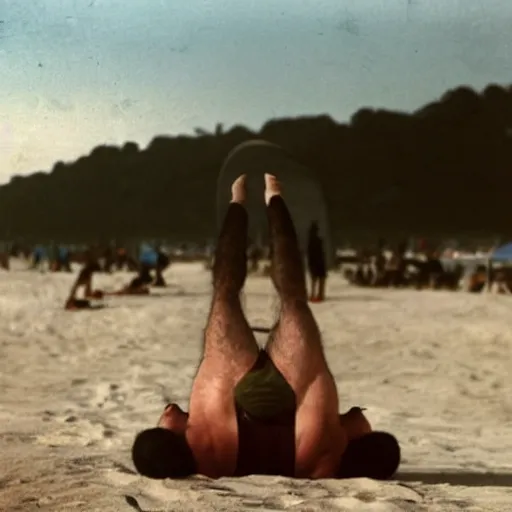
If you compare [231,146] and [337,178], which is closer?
[231,146]

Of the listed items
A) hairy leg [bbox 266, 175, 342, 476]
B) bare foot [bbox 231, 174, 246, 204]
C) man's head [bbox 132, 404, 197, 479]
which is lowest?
man's head [bbox 132, 404, 197, 479]

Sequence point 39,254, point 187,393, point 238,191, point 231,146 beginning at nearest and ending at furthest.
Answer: point 238,191
point 231,146
point 187,393
point 39,254

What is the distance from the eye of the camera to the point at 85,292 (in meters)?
4.92

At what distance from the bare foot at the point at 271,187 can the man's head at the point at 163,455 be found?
0.54 m

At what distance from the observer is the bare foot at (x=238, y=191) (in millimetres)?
2424

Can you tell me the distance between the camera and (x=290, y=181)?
247 cm

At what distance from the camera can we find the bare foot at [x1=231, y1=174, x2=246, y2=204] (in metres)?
2.42

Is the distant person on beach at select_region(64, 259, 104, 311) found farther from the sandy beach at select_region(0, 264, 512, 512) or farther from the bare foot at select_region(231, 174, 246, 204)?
the bare foot at select_region(231, 174, 246, 204)

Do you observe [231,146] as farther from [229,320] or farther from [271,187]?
[229,320]

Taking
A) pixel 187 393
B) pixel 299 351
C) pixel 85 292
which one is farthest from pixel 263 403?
pixel 85 292

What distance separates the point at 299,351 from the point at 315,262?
359mm

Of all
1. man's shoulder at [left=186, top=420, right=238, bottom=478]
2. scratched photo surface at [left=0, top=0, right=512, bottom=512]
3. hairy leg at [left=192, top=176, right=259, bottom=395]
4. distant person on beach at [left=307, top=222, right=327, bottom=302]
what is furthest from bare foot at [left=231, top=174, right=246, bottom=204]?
man's shoulder at [left=186, top=420, right=238, bottom=478]

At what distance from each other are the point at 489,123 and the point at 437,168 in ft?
0.62

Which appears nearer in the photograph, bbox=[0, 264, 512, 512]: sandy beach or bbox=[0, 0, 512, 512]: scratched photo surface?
bbox=[0, 264, 512, 512]: sandy beach
